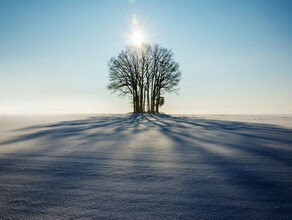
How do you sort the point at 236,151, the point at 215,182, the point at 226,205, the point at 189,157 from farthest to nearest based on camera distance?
the point at 236,151 < the point at 189,157 < the point at 215,182 < the point at 226,205

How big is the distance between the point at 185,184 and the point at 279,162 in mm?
2234

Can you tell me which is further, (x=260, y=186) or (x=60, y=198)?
(x=260, y=186)

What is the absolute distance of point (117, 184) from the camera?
264 centimetres

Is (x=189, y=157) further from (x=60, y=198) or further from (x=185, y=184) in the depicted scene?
(x=60, y=198)

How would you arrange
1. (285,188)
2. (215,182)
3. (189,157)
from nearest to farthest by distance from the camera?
1. (285,188)
2. (215,182)
3. (189,157)

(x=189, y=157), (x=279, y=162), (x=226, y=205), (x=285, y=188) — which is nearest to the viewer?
(x=226, y=205)

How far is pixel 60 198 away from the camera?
7.18 feet

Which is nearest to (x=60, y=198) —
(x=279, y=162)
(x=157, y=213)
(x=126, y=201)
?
(x=126, y=201)

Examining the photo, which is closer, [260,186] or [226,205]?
[226,205]

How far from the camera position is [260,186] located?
2.58 meters

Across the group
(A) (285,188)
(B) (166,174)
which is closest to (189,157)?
(B) (166,174)

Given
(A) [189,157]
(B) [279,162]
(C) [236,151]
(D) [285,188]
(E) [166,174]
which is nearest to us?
(D) [285,188]

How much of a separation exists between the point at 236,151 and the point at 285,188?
7.87ft

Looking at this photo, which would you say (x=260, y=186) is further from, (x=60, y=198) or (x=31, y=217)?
(x=31, y=217)
